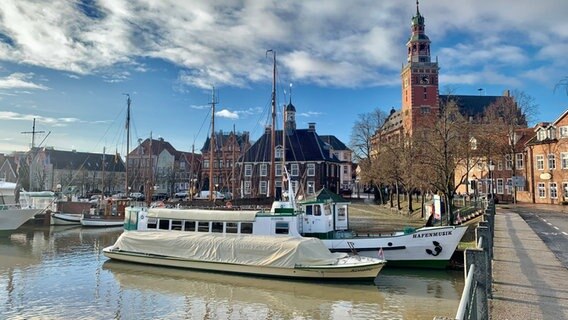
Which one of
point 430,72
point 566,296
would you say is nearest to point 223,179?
point 430,72

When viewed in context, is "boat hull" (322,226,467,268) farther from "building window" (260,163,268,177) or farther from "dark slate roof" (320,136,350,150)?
"dark slate roof" (320,136,350,150)

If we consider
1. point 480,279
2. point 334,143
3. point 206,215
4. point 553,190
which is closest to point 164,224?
point 206,215

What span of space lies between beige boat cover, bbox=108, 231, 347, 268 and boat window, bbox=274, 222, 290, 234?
145cm

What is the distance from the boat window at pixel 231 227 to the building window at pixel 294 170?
49.8 meters

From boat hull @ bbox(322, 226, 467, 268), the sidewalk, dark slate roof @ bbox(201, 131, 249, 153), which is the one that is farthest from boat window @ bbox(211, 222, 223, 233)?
dark slate roof @ bbox(201, 131, 249, 153)

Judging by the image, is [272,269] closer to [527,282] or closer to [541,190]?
[527,282]

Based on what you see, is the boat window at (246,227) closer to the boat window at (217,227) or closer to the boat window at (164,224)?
the boat window at (217,227)

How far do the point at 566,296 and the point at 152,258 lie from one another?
65.1ft

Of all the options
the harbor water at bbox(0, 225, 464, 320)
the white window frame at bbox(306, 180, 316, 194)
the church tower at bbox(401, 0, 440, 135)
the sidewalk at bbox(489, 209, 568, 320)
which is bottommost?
the harbor water at bbox(0, 225, 464, 320)

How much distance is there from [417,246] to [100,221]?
35320 mm

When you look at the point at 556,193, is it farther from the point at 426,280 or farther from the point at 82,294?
the point at 82,294

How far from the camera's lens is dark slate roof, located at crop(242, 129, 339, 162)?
7338cm

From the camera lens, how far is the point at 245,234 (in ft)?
75.4

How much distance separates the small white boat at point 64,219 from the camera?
4553cm
